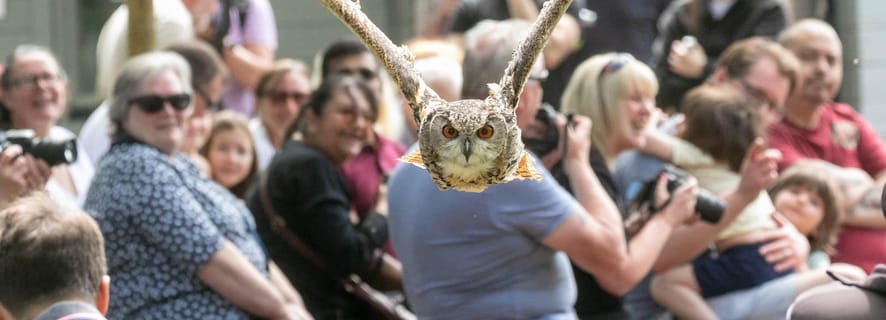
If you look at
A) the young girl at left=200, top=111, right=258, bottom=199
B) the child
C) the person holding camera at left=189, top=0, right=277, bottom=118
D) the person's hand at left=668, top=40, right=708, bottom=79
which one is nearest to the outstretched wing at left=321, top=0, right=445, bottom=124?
the child

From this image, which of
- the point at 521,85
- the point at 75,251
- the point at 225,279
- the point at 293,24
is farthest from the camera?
the point at 293,24

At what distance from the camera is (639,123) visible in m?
6.52

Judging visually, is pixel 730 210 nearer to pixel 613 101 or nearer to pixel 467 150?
pixel 613 101

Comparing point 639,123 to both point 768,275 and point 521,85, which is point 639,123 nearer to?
point 768,275

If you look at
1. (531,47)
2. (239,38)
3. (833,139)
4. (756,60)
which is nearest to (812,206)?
(756,60)

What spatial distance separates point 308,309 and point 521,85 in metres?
2.86

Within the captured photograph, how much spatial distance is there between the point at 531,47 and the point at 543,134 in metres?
2.02

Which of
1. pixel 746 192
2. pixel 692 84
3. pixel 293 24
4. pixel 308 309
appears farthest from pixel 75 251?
pixel 293 24

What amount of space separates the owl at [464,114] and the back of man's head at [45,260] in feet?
3.43

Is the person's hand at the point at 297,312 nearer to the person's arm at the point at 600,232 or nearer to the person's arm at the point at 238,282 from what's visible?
the person's arm at the point at 238,282

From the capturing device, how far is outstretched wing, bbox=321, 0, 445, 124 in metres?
3.62

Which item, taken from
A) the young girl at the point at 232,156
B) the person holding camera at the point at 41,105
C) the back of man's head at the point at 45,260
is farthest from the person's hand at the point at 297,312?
the back of man's head at the point at 45,260

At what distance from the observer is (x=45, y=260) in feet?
13.9

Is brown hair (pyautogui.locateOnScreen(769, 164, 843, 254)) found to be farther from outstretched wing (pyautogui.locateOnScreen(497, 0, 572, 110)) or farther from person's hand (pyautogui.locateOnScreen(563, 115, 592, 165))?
outstretched wing (pyautogui.locateOnScreen(497, 0, 572, 110))
